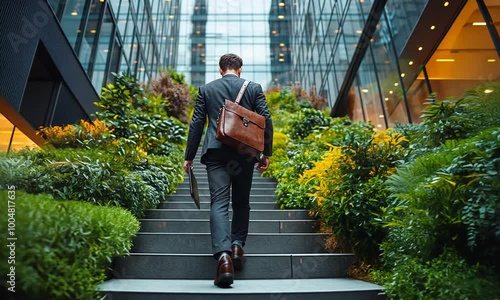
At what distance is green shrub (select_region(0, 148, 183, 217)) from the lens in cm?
408

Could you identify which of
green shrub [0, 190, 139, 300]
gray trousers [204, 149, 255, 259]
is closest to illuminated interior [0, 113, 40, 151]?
gray trousers [204, 149, 255, 259]

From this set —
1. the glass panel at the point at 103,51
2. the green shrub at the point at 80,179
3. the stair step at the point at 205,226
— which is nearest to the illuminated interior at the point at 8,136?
the glass panel at the point at 103,51

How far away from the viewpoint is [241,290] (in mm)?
2994

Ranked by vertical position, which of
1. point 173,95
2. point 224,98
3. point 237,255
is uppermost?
point 173,95

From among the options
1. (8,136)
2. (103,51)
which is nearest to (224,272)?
(8,136)

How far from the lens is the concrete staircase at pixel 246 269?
9.62ft

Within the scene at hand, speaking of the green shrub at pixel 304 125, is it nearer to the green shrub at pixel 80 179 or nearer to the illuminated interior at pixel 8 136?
the green shrub at pixel 80 179

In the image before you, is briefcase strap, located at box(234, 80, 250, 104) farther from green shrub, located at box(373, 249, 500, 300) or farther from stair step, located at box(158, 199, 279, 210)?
stair step, located at box(158, 199, 279, 210)

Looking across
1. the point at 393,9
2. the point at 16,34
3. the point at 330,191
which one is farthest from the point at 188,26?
the point at 330,191

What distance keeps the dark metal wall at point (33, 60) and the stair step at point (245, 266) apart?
4.98m

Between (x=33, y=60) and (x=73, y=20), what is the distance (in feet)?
7.54

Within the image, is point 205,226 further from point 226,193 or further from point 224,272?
point 224,272

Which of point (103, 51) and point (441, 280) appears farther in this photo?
point (103, 51)

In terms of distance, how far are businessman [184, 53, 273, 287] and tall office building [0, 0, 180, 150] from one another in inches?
196
